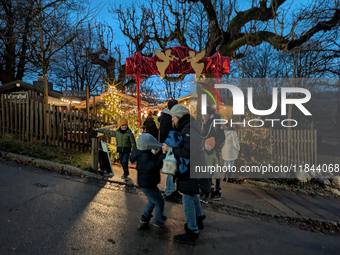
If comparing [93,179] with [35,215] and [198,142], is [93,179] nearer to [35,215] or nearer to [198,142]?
[35,215]

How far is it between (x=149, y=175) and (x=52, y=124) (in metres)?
6.39

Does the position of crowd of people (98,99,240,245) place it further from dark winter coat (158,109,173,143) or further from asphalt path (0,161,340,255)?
dark winter coat (158,109,173,143)

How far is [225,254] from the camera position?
281 cm

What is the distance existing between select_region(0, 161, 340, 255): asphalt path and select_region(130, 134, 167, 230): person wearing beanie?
8.1 inches

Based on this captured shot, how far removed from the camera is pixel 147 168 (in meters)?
3.29

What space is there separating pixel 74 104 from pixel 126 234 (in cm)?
1761

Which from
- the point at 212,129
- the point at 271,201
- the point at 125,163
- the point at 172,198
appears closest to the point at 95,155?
the point at 125,163

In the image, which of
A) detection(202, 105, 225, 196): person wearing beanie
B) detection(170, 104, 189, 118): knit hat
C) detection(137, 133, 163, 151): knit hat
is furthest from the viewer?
detection(202, 105, 225, 196): person wearing beanie

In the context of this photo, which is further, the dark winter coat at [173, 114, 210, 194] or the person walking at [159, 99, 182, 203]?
the person walking at [159, 99, 182, 203]

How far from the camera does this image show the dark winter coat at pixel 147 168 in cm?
327

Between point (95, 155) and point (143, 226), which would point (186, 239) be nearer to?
point (143, 226)

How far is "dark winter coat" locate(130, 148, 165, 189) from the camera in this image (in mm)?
3271

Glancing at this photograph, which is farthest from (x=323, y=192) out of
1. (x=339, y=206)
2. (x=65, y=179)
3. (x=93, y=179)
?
(x=65, y=179)

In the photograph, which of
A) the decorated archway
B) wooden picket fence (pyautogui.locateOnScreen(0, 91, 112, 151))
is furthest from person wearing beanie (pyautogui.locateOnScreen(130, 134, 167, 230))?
the decorated archway
